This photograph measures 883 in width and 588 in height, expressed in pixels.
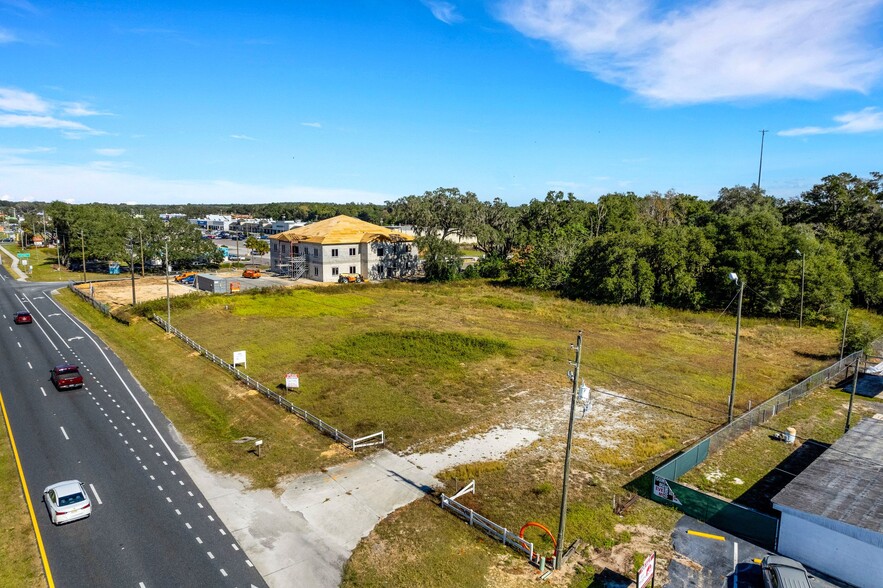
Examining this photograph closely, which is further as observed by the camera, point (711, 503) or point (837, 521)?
point (711, 503)

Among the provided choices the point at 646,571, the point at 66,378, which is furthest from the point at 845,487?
the point at 66,378

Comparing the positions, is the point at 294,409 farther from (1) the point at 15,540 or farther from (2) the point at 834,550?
(2) the point at 834,550

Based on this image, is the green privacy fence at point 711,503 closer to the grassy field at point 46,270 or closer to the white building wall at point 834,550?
the white building wall at point 834,550

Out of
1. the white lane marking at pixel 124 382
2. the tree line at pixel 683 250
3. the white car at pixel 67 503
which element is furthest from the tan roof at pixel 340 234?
the white car at pixel 67 503

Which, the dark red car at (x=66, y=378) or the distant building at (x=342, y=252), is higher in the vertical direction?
the distant building at (x=342, y=252)

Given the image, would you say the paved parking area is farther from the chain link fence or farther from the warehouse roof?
the chain link fence

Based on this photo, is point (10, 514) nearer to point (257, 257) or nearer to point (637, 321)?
point (637, 321)

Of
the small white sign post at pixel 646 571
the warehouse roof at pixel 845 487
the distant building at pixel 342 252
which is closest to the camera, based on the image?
the small white sign post at pixel 646 571
